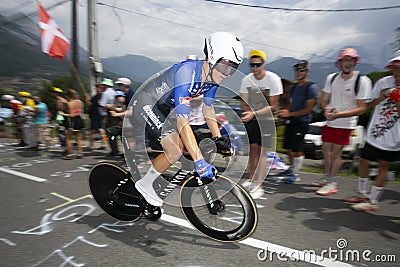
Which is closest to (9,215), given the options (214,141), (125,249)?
(125,249)

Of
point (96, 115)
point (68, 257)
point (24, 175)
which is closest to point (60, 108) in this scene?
point (96, 115)

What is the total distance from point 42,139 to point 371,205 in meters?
7.82

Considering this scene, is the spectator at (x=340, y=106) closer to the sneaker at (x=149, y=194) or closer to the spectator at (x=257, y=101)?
the spectator at (x=257, y=101)

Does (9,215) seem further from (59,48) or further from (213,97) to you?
(59,48)

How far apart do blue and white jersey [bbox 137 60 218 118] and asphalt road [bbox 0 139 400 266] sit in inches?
52.1

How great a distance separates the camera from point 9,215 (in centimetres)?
333

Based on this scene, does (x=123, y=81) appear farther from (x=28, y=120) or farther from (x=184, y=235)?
(x=184, y=235)

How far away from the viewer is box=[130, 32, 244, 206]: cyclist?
2.14m

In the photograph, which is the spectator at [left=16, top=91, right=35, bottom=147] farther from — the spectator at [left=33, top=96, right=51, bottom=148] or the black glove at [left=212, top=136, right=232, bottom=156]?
the black glove at [left=212, top=136, right=232, bottom=156]

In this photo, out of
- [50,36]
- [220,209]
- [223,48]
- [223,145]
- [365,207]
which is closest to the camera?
[223,48]

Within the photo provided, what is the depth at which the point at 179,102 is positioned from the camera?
214cm

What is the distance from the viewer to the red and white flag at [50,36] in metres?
8.35

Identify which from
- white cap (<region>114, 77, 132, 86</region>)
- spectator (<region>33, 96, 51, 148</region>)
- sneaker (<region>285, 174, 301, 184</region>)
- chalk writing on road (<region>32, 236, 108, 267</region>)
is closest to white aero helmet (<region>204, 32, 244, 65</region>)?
chalk writing on road (<region>32, 236, 108, 267</region>)

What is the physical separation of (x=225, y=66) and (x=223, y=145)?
→ 0.65 m
